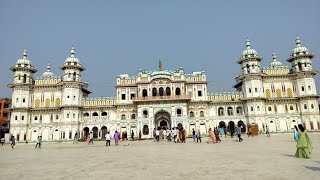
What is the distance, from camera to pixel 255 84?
43812 mm

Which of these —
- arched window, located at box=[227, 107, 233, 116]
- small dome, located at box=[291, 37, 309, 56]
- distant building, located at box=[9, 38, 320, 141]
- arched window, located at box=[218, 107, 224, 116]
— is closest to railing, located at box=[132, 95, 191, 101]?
distant building, located at box=[9, 38, 320, 141]

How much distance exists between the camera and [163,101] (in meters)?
42.6

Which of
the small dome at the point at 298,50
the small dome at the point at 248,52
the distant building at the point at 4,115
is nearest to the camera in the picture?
the small dome at the point at 298,50

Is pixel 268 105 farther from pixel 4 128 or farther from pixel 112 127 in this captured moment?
pixel 4 128

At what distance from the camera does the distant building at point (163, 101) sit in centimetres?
4294

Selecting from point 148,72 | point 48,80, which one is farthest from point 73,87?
point 148,72

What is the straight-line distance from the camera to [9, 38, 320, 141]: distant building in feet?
141

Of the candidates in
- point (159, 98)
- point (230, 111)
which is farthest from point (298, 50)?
point (159, 98)

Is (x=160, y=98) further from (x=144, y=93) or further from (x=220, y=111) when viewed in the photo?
(x=220, y=111)

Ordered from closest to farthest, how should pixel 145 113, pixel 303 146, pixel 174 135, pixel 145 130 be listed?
1. pixel 303 146
2. pixel 174 135
3. pixel 145 130
4. pixel 145 113

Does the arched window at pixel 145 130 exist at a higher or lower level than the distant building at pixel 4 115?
lower

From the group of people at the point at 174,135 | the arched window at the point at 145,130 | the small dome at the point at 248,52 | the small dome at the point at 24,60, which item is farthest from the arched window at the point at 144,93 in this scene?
the small dome at the point at 24,60

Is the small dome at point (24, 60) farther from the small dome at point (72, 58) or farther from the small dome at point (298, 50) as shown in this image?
the small dome at point (298, 50)

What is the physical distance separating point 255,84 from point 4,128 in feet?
179
